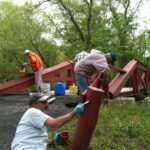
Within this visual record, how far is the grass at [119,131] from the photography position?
645cm

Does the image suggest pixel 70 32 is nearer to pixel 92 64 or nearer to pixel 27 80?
pixel 27 80

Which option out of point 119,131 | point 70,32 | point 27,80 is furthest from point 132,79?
point 70,32

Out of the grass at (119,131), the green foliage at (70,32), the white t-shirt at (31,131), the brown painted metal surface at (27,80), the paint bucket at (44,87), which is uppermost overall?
the green foliage at (70,32)

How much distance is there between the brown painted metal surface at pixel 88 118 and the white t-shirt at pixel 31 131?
2.95 ft

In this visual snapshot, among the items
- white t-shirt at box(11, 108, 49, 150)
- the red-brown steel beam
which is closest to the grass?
white t-shirt at box(11, 108, 49, 150)

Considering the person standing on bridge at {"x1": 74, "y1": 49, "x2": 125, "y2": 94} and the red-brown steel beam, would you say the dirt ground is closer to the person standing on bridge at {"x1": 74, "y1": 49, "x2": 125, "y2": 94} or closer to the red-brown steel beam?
the person standing on bridge at {"x1": 74, "y1": 49, "x2": 125, "y2": 94}

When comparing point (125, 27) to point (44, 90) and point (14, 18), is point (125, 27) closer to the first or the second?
point (14, 18)

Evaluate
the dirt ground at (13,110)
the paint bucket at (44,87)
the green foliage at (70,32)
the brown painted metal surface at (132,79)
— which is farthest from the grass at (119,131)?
the green foliage at (70,32)

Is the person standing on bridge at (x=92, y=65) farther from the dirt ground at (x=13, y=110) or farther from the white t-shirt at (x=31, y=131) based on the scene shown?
the white t-shirt at (x=31, y=131)

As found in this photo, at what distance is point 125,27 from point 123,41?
1.82 m

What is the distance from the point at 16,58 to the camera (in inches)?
1556

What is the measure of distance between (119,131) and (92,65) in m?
1.88

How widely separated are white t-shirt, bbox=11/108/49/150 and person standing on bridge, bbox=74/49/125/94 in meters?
3.51

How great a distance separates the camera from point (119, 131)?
7.06 metres
